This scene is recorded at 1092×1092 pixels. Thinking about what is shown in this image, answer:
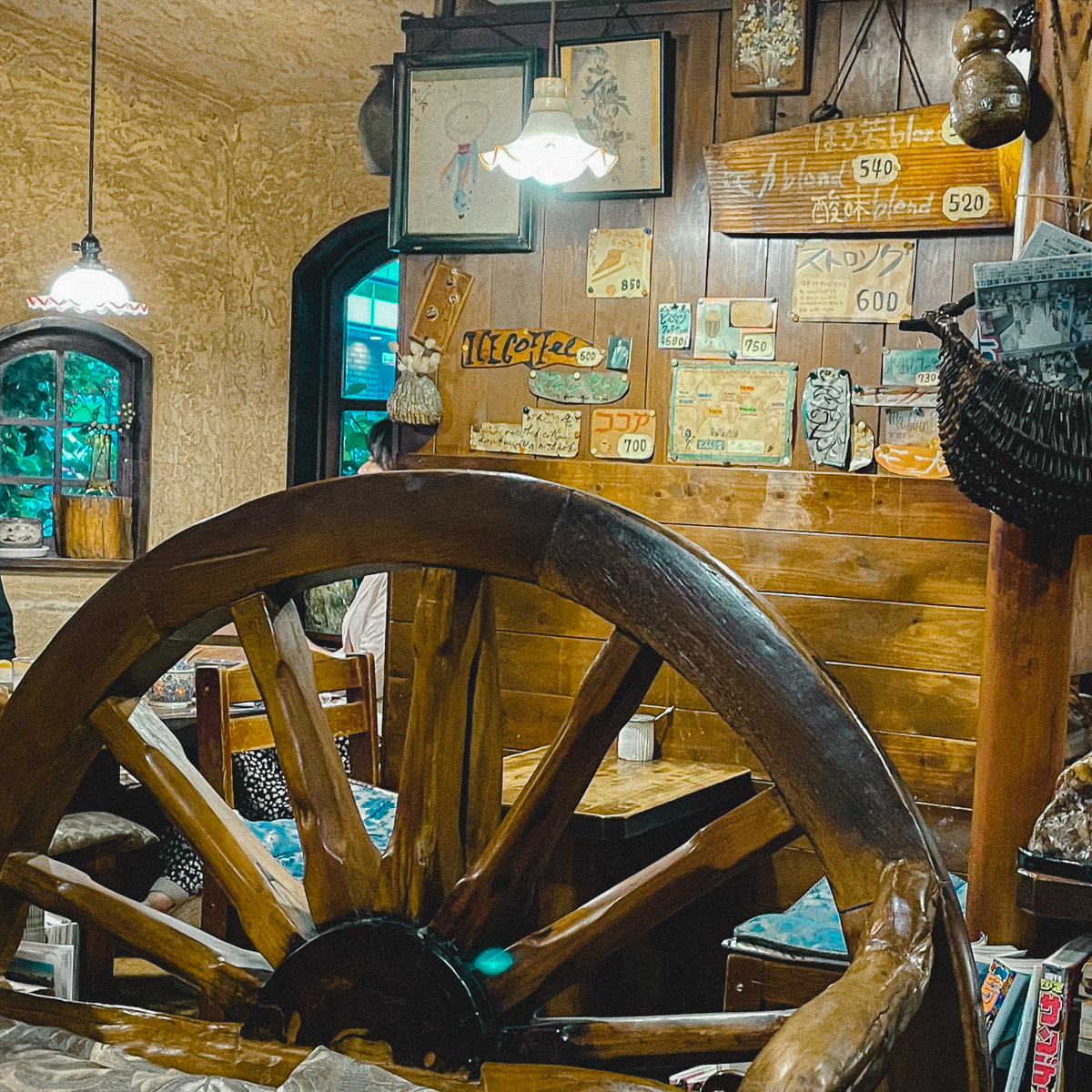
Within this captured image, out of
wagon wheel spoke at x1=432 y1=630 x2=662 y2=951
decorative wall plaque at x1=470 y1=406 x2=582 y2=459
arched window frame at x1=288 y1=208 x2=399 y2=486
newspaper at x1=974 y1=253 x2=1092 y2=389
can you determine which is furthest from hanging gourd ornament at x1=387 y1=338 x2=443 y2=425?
wagon wheel spoke at x1=432 y1=630 x2=662 y2=951

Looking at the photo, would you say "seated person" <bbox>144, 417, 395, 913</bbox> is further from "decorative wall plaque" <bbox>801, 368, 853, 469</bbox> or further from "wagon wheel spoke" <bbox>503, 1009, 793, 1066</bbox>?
"wagon wheel spoke" <bbox>503, 1009, 793, 1066</bbox>

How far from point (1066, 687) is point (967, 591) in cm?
111

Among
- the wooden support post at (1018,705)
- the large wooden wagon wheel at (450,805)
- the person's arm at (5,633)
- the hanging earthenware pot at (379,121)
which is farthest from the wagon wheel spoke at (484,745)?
A: the person's arm at (5,633)

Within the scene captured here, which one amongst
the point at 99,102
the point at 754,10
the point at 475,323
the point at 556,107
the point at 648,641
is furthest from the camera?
the point at 99,102

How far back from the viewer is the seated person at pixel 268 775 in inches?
138

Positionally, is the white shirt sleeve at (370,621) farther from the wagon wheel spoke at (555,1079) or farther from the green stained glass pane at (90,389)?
the wagon wheel spoke at (555,1079)

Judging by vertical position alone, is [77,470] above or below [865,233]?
below

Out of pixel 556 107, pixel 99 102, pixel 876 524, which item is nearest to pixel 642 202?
pixel 556 107

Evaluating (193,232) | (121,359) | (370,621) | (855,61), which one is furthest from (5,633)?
(855,61)

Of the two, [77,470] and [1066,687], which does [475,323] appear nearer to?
[1066,687]

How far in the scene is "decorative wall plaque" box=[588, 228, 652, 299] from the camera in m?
3.32

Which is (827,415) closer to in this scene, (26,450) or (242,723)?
(242,723)

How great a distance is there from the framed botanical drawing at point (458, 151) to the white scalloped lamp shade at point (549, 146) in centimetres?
42

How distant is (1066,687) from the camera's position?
189cm
